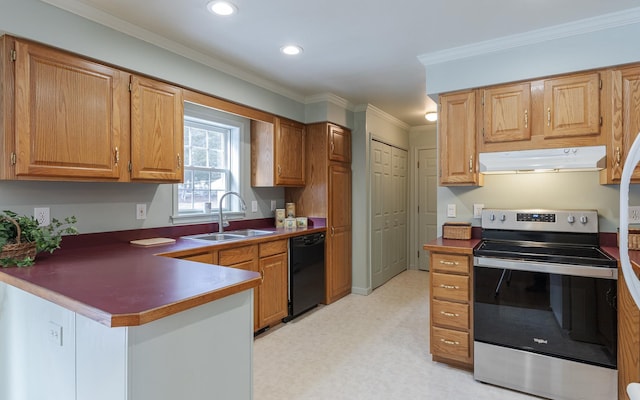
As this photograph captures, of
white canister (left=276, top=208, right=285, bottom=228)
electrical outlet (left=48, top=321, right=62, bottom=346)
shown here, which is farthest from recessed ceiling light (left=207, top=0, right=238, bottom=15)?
white canister (left=276, top=208, right=285, bottom=228)

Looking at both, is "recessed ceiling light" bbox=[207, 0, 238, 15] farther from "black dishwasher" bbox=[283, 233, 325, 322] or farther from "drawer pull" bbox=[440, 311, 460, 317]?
"drawer pull" bbox=[440, 311, 460, 317]

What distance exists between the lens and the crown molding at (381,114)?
4473 millimetres

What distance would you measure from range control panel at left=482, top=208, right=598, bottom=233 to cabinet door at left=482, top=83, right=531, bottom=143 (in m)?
0.58

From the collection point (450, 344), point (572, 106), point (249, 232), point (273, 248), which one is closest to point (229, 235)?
point (249, 232)

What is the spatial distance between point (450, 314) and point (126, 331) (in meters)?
2.18

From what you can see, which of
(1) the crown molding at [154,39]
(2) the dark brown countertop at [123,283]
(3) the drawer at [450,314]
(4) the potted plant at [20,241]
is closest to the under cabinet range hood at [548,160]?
(3) the drawer at [450,314]

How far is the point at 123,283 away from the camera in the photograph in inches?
56.9

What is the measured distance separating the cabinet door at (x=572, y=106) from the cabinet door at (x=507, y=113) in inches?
4.9

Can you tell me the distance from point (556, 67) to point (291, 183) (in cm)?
258

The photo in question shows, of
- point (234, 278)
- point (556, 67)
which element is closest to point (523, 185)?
point (556, 67)

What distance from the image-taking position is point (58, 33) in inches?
80.6

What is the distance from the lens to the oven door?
2.08 metres

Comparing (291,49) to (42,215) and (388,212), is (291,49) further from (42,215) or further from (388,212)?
(388,212)

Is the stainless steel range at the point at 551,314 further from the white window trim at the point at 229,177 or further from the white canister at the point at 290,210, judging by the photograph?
the white window trim at the point at 229,177
